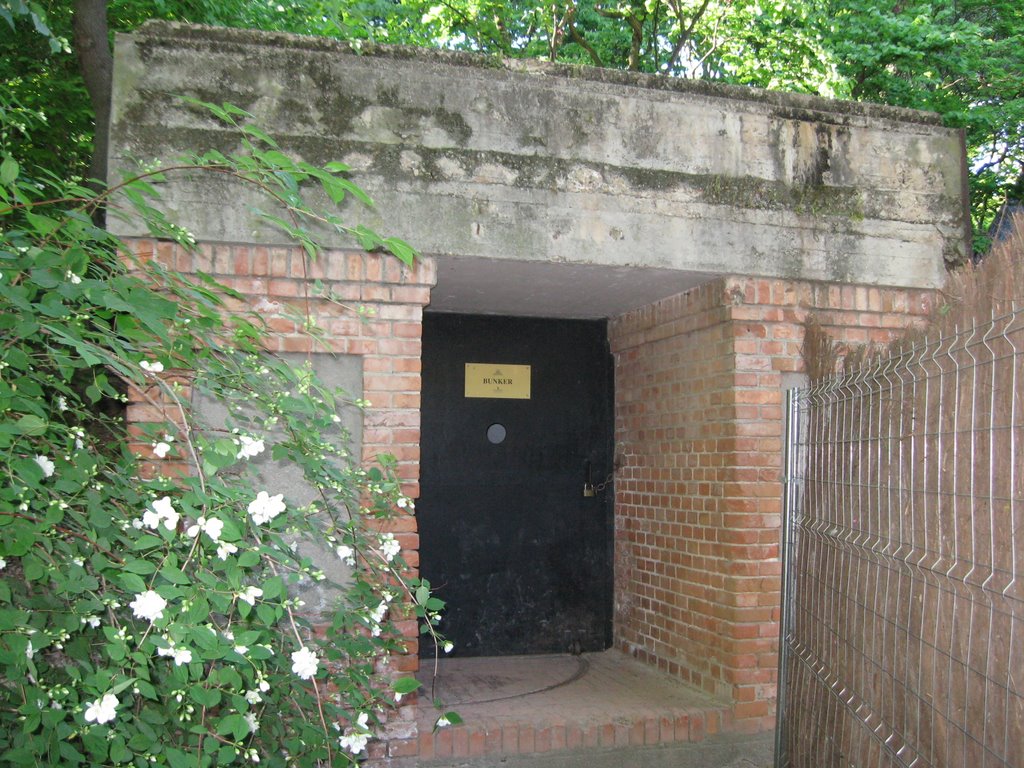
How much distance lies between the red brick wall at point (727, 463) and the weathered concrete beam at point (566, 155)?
205 millimetres

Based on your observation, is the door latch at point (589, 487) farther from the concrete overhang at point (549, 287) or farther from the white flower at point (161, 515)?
the white flower at point (161, 515)

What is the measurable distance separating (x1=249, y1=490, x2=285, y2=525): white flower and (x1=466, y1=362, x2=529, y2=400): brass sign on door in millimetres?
3989

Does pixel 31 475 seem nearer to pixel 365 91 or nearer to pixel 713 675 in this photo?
pixel 365 91

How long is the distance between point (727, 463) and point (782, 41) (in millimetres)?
7420

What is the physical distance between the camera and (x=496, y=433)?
6312 mm

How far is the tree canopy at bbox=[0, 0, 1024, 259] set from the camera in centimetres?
1008

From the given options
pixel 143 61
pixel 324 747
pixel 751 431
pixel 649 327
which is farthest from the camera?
pixel 649 327

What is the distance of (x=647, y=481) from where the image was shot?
5.91 m

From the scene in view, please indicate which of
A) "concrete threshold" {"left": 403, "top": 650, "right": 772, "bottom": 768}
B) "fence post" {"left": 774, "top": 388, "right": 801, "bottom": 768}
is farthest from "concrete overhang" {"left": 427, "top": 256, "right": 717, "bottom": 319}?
"concrete threshold" {"left": 403, "top": 650, "right": 772, "bottom": 768}

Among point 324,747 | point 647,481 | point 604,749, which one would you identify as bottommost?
point 604,749

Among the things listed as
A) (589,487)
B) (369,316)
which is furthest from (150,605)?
(589,487)

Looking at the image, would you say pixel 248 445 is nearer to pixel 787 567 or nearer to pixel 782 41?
pixel 787 567

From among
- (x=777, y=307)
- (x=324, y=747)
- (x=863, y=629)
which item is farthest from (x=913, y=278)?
(x=324, y=747)

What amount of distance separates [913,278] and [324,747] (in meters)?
4.11
